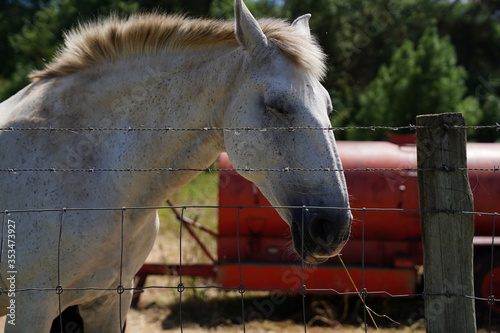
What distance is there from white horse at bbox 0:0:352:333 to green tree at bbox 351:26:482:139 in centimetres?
685

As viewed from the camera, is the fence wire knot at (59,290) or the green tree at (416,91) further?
the green tree at (416,91)

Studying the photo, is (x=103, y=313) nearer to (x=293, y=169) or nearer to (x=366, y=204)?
(x=293, y=169)

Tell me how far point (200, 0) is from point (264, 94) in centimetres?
1105

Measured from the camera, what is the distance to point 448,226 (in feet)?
6.64

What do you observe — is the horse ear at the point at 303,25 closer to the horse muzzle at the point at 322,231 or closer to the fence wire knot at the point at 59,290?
the horse muzzle at the point at 322,231

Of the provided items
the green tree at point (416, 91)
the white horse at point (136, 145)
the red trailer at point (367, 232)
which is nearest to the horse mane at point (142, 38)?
the white horse at point (136, 145)

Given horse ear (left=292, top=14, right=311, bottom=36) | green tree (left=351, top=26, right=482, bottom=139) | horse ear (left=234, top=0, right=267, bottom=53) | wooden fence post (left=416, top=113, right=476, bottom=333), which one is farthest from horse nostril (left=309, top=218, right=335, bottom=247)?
green tree (left=351, top=26, right=482, bottom=139)

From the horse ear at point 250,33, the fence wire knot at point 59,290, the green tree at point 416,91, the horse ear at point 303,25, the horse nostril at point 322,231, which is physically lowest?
the fence wire knot at point 59,290

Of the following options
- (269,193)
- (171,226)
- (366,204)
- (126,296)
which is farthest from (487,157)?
(171,226)

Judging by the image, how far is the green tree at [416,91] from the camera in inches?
364

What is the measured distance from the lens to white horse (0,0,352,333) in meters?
2.33

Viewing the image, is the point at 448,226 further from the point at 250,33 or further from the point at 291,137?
the point at 250,33

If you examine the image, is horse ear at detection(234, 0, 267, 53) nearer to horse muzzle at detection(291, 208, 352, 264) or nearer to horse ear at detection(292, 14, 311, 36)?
horse ear at detection(292, 14, 311, 36)

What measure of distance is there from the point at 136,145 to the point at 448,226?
1.49 m
